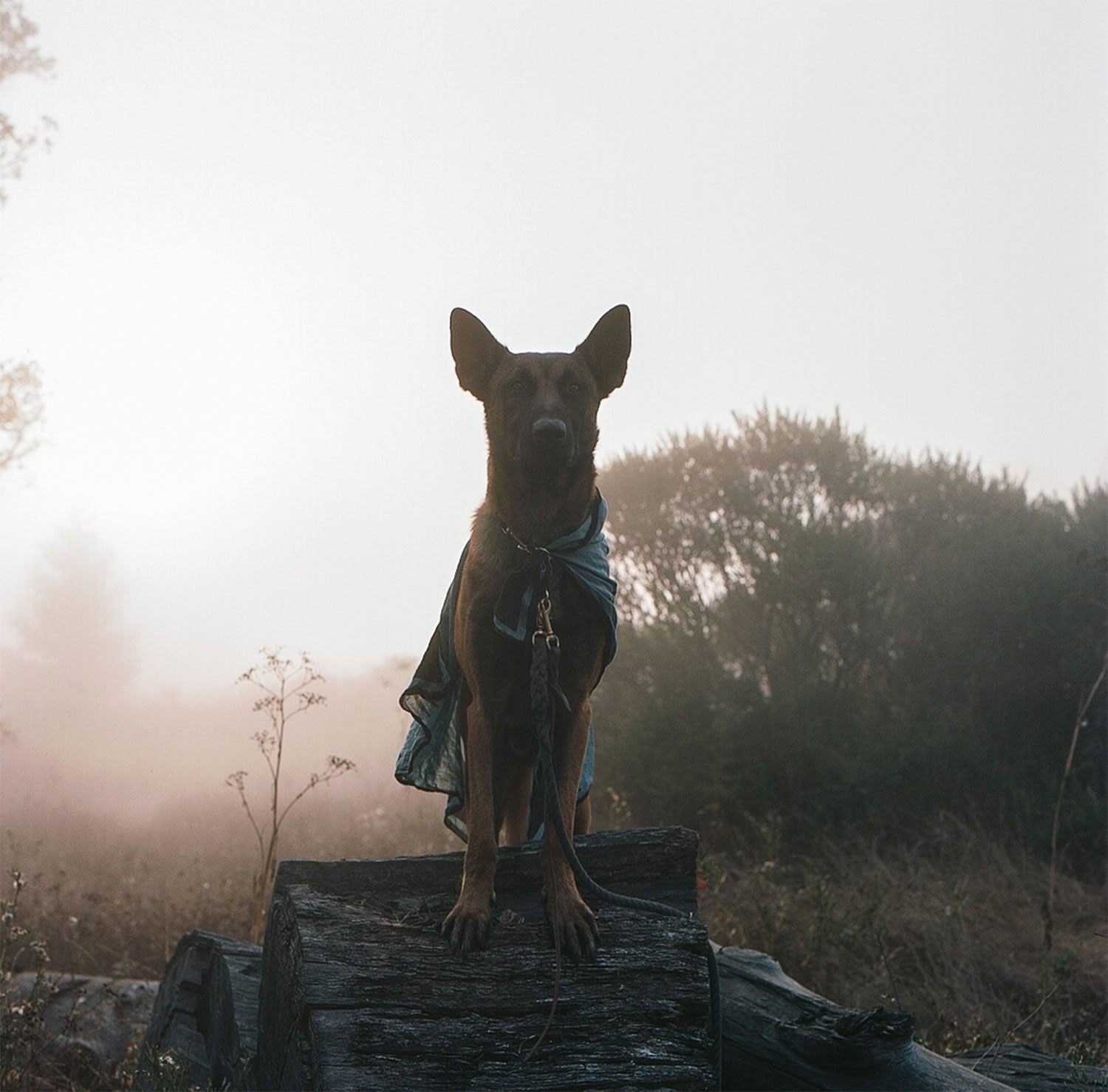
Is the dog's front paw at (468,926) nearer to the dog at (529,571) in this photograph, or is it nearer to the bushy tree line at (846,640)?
the dog at (529,571)

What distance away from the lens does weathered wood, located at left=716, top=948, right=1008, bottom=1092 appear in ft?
11.5

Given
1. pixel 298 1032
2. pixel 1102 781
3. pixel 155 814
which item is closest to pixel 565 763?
pixel 298 1032

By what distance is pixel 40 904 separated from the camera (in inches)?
313

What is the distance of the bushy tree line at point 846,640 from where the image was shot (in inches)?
470

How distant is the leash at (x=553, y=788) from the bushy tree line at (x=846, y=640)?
8.06 meters

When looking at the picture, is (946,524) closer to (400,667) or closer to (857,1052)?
(400,667)

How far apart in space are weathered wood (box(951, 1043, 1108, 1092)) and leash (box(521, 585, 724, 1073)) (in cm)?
160

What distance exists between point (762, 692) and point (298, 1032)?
10556 mm

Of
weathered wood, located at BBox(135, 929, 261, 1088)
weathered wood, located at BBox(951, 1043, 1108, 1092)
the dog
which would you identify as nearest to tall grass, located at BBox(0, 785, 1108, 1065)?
weathered wood, located at BBox(951, 1043, 1108, 1092)

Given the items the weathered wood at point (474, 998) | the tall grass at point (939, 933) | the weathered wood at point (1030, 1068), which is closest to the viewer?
the weathered wood at point (474, 998)

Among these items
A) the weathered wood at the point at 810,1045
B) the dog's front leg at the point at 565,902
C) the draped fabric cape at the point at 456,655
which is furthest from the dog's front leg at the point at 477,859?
the weathered wood at the point at 810,1045

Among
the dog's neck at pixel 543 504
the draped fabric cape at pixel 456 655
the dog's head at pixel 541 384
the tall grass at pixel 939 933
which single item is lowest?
the tall grass at pixel 939 933

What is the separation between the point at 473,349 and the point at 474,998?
2.30 meters

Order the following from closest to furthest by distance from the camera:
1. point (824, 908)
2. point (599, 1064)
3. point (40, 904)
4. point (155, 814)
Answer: point (599, 1064) → point (824, 908) → point (40, 904) → point (155, 814)
